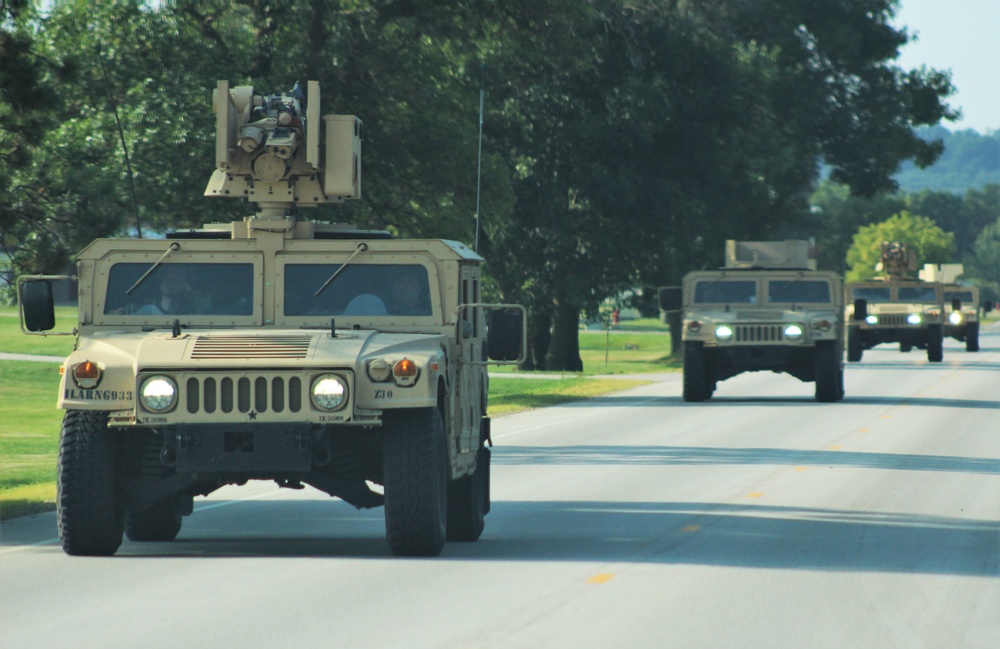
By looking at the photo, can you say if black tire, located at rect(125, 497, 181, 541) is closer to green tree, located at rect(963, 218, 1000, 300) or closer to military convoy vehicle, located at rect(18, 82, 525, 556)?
military convoy vehicle, located at rect(18, 82, 525, 556)

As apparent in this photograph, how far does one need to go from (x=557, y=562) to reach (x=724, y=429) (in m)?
12.2

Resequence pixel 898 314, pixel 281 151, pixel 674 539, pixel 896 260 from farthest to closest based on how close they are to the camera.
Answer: pixel 896 260, pixel 898 314, pixel 281 151, pixel 674 539

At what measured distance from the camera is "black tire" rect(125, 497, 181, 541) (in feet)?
37.7

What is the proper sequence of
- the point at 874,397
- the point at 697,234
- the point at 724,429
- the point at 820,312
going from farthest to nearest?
the point at 697,234 → the point at 874,397 → the point at 820,312 → the point at 724,429

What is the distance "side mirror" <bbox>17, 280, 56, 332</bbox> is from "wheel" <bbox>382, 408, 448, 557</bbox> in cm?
222

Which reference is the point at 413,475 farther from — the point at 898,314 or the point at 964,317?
the point at 964,317

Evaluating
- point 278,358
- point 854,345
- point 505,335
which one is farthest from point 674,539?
point 854,345

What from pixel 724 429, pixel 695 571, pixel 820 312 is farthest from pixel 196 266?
pixel 820 312

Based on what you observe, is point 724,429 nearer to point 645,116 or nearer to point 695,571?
point 695,571

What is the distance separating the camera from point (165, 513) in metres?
11.5

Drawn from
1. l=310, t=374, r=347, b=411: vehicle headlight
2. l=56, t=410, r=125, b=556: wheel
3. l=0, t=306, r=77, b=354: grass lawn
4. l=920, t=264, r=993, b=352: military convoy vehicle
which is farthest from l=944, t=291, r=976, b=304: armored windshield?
l=56, t=410, r=125, b=556: wheel

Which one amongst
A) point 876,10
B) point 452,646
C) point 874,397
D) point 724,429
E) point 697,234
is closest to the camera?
point 452,646

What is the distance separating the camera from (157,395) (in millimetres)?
9797

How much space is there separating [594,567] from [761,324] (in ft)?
56.1
